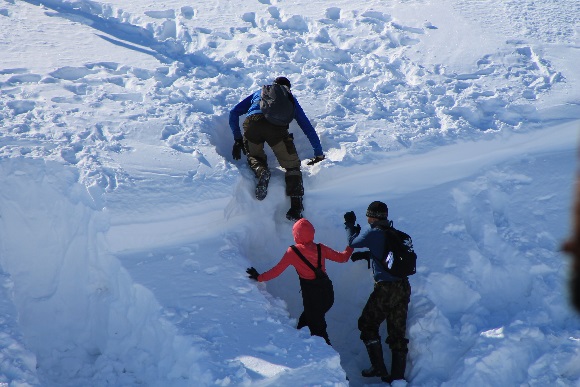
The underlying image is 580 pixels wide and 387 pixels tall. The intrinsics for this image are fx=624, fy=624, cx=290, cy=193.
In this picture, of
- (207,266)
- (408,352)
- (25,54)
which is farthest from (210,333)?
(25,54)

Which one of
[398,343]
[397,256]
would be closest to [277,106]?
[397,256]

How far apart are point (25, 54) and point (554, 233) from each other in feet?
26.0

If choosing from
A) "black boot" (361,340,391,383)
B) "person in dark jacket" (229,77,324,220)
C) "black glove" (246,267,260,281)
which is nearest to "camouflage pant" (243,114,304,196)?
"person in dark jacket" (229,77,324,220)

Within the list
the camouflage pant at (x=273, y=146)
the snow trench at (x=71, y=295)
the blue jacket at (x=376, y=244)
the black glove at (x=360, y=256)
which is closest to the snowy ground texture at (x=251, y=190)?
the snow trench at (x=71, y=295)

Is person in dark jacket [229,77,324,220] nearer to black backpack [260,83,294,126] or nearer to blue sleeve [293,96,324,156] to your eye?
blue sleeve [293,96,324,156]

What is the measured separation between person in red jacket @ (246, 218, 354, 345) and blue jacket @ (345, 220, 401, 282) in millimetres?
325

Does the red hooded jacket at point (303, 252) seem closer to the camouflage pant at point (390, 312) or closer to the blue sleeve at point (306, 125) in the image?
the camouflage pant at point (390, 312)

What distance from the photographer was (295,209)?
739 centimetres

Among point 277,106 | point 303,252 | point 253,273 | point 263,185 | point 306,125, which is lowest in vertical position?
point 253,273

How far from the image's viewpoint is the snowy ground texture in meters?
6.16

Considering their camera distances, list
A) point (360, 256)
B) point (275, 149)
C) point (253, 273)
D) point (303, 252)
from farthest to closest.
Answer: point (275, 149) < point (360, 256) < point (253, 273) < point (303, 252)

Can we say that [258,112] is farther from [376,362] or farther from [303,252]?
[376,362]

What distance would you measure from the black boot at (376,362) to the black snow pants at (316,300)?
53 centimetres

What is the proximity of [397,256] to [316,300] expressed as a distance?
0.95m
